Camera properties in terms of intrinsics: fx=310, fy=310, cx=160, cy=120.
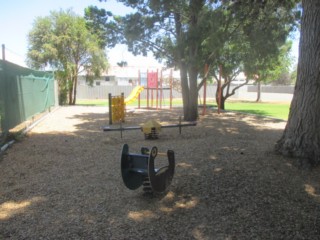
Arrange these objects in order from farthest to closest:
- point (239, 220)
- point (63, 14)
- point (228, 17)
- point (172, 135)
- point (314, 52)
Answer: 1. point (63, 14)
2. point (228, 17)
3. point (172, 135)
4. point (314, 52)
5. point (239, 220)

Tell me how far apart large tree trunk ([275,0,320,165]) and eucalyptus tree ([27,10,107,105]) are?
21034mm

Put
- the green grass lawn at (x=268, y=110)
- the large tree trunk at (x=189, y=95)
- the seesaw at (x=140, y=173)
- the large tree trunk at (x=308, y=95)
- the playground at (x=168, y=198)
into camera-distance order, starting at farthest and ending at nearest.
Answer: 1. the green grass lawn at (x=268, y=110)
2. the large tree trunk at (x=189, y=95)
3. the large tree trunk at (x=308, y=95)
4. the seesaw at (x=140, y=173)
5. the playground at (x=168, y=198)

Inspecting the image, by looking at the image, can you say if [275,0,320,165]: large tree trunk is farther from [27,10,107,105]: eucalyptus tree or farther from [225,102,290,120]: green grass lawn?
[27,10,107,105]: eucalyptus tree

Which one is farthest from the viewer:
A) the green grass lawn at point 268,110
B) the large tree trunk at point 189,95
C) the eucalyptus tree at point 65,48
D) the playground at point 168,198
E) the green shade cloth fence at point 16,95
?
the eucalyptus tree at point 65,48

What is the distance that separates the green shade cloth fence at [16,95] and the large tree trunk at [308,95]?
21.0ft

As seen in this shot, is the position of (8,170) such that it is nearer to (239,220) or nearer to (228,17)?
(239,220)

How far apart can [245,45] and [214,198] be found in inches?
402

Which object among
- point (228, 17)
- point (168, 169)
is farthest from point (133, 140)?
point (228, 17)

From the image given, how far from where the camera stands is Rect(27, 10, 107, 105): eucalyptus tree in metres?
24.9

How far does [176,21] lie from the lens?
1214 cm

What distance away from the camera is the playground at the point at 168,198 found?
10.6 ft

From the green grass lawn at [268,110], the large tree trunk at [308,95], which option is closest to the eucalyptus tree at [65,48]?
the green grass lawn at [268,110]

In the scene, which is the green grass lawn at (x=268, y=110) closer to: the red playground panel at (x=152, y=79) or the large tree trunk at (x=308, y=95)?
the red playground panel at (x=152, y=79)

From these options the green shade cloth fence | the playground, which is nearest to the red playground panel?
the green shade cloth fence
